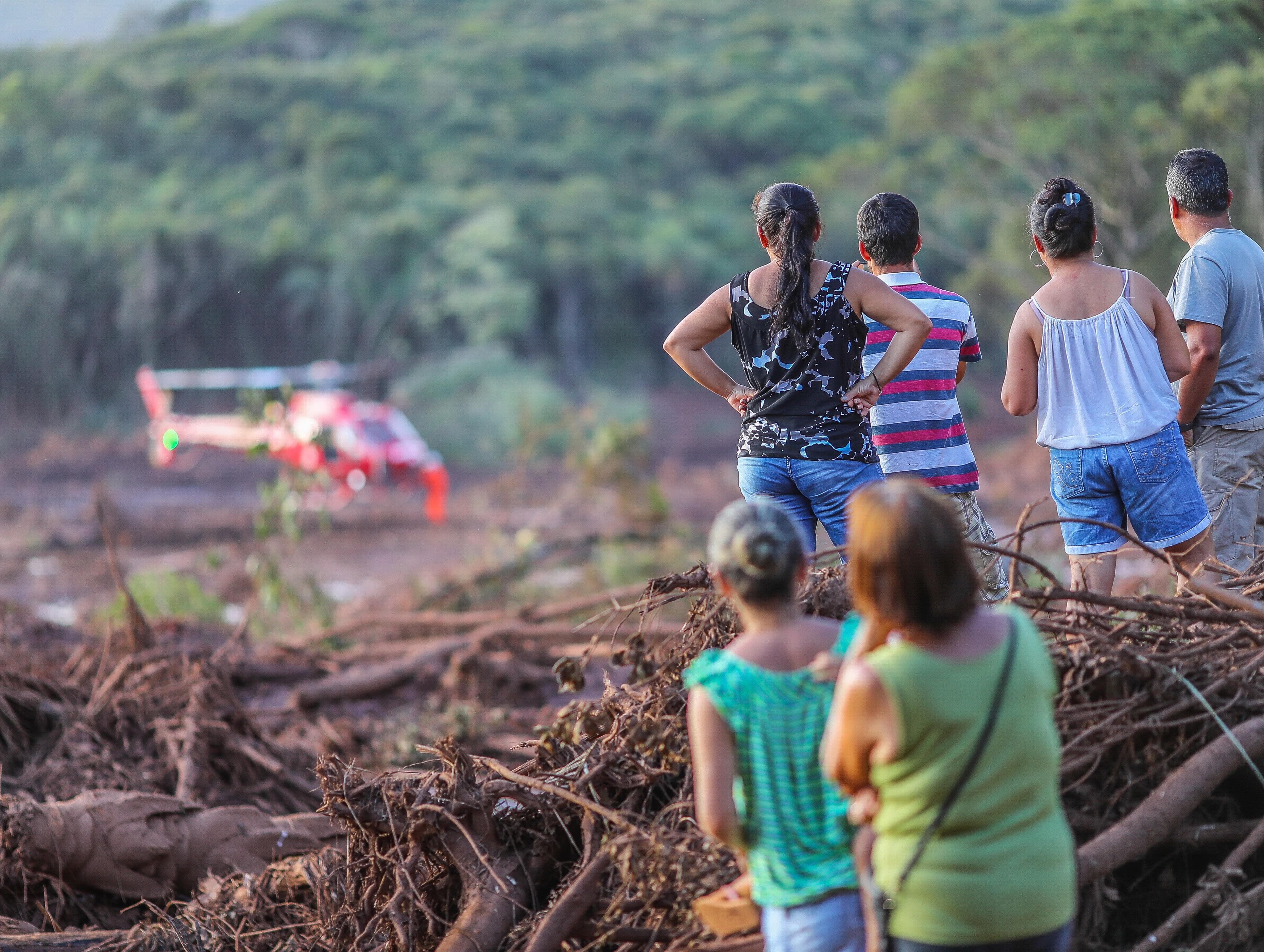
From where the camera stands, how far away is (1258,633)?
3.02 m

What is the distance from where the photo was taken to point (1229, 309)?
390 cm

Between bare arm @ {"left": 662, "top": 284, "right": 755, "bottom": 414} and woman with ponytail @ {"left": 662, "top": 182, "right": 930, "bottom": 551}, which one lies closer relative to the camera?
woman with ponytail @ {"left": 662, "top": 182, "right": 930, "bottom": 551}

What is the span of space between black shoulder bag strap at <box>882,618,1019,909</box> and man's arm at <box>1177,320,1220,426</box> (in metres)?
2.26

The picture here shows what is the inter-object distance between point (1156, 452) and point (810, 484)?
1039 millimetres

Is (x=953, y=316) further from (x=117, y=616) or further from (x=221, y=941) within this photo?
(x=117, y=616)

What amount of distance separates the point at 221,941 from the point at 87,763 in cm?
244

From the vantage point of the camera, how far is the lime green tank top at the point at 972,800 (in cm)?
185

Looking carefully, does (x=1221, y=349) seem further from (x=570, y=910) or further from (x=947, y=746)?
(x=570, y=910)

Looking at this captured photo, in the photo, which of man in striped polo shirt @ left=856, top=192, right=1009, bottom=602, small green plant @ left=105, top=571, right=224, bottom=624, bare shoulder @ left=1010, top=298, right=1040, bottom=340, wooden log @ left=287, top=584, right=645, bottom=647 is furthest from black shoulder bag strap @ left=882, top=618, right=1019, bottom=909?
small green plant @ left=105, top=571, right=224, bottom=624

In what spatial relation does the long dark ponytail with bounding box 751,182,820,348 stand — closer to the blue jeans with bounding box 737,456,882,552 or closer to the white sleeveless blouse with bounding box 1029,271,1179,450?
the blue jeans with bounding box 737,456,882,552

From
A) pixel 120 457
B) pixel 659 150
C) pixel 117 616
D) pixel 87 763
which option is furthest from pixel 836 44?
pixel 87 763

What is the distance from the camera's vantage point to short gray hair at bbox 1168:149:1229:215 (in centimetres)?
384

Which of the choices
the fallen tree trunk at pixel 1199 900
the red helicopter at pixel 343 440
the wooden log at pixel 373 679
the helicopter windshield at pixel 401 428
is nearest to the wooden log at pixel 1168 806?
the fallen tree trunk at pixel 1199 900

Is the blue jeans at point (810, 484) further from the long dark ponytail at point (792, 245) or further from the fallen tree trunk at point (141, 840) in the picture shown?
the fallen tree trunk at point (141, 840)
